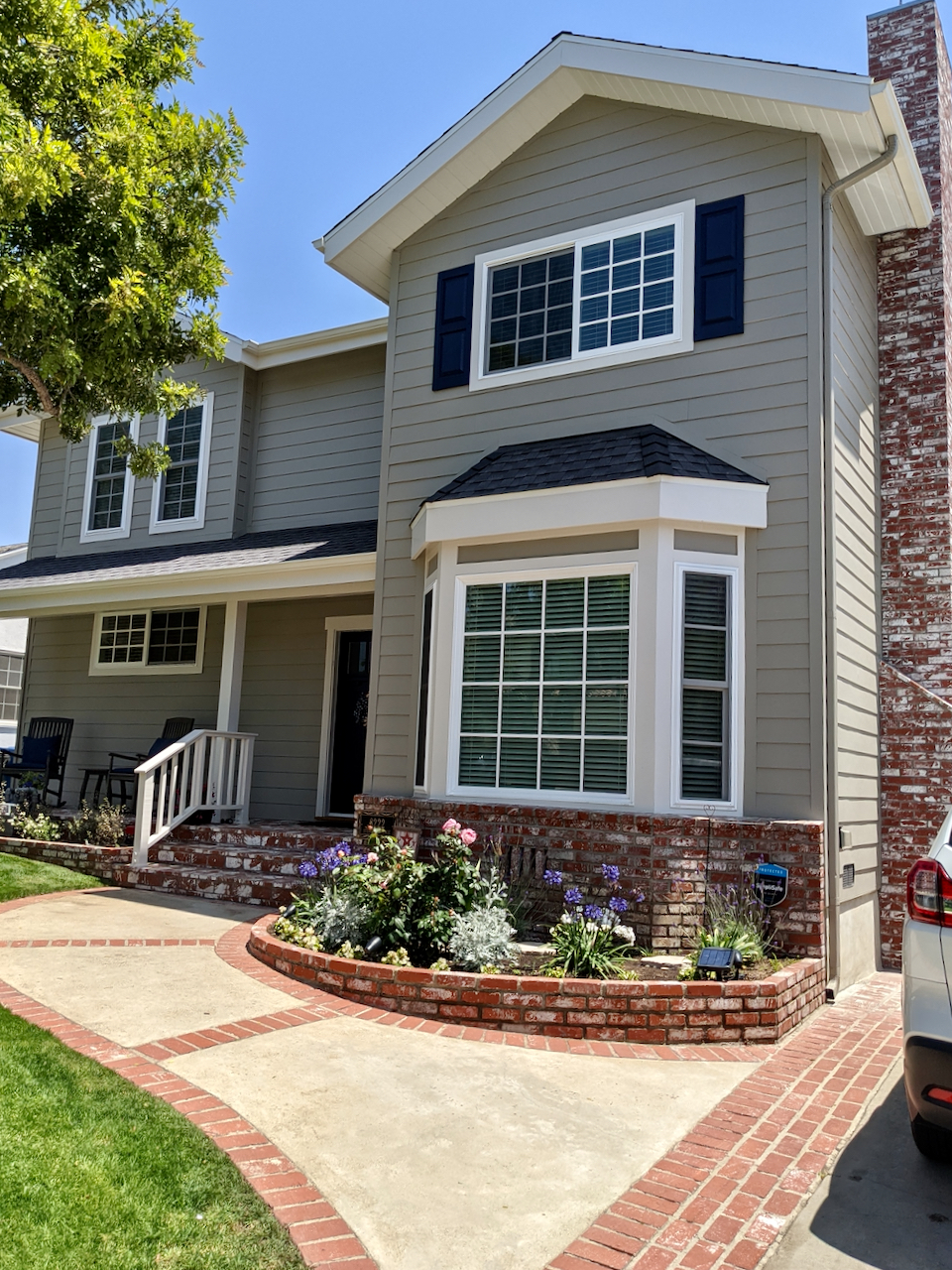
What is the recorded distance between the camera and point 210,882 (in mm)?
8562

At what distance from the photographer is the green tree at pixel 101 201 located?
6.06m

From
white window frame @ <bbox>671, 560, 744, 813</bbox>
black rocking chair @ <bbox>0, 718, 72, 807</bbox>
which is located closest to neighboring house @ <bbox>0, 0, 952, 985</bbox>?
white window frame @ <bbox>671, 560, 744, 813</bbox>

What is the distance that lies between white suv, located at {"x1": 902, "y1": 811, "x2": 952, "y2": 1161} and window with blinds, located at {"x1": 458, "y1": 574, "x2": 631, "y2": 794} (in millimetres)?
3389

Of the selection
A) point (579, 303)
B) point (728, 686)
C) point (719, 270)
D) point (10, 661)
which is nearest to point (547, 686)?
point (728, 686)

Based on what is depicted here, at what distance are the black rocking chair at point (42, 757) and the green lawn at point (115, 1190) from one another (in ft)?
28.5

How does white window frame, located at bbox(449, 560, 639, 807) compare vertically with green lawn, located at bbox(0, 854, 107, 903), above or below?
above

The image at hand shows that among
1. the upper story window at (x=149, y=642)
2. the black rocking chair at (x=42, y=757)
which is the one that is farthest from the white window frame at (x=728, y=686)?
the black rocking chair at (x=42, y=757)

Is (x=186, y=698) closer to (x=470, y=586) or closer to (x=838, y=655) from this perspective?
(x=470, y=586)

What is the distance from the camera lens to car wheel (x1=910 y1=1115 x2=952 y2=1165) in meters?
3.78

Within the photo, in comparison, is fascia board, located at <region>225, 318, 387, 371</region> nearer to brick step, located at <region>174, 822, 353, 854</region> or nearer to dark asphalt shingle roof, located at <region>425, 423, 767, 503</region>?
dark asphalt shingle roof, located at <region>425, 423, 767, 503</region>

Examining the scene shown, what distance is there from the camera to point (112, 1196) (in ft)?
10.2

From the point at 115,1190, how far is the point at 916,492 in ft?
25.6

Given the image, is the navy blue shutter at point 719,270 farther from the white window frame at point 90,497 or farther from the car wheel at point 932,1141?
the white window frame at point 90,497

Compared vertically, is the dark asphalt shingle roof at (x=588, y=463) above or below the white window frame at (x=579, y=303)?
below
